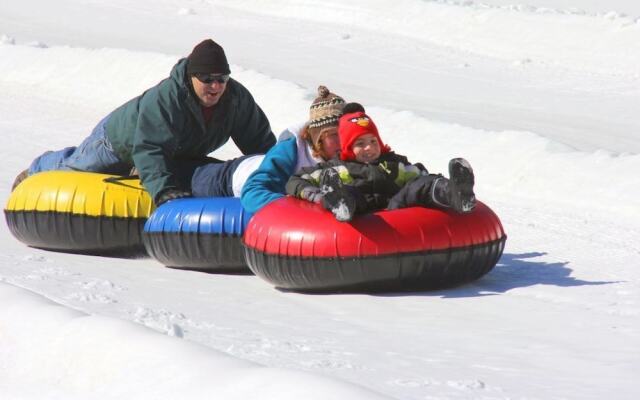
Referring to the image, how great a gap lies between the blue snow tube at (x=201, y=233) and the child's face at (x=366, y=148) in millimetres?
→ 691

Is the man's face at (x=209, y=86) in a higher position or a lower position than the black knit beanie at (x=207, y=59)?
lower

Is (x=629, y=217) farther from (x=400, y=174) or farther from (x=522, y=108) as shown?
(x=522, y=108)

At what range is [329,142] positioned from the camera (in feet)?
20.2

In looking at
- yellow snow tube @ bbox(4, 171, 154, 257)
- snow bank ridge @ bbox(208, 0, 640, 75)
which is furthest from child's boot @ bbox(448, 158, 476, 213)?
snow bank ridge @ bbox(208, 0, 640, 75)

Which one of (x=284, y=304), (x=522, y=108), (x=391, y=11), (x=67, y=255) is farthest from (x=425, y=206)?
(x=391, y=11)

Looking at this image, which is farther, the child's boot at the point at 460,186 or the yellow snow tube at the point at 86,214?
the yellow snow tube at the point at 86,214

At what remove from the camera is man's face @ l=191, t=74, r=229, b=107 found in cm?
658

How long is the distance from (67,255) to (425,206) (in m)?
2.05

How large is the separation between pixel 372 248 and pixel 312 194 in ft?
1.27

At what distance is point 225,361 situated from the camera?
11.7 feet

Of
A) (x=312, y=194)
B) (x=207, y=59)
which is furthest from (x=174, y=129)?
(x=312, y=194)

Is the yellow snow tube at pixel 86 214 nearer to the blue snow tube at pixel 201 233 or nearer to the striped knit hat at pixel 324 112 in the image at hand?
the blue snow tube at pixel 201 233

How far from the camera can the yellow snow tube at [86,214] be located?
267 inches

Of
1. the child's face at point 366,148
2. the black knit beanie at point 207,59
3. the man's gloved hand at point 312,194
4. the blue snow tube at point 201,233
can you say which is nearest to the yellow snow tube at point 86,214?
the blue snow tube at point 201,233
